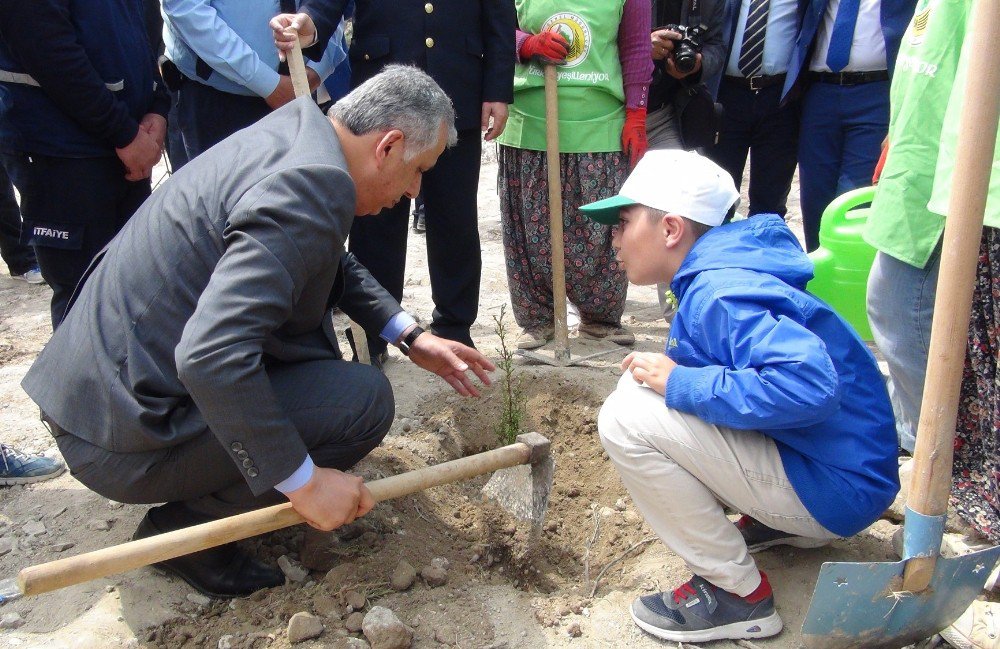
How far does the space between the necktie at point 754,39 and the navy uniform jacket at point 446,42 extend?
1206mm

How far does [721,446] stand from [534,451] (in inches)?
29.2

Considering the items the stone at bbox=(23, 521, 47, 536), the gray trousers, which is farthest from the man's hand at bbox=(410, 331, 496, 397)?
the stone at bbox=(23, 521, 47, 536)

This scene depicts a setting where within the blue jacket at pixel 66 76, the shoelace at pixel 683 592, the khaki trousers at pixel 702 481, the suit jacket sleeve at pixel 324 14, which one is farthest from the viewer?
the suit jacket sleeve at pixel 324 14

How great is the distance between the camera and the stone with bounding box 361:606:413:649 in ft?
7.54

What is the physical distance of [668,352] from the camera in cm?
242

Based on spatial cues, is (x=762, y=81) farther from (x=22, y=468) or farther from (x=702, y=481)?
(x=22, y=468)

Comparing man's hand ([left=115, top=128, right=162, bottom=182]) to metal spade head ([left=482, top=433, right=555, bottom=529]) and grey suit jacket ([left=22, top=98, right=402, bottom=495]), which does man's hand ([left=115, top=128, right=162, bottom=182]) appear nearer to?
grey suit jacket ([left=22, top=98, right=402, bottom=495])

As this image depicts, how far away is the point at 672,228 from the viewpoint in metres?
2.43

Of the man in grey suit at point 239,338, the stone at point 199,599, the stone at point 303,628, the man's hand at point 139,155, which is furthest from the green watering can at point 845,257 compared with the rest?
the man's hand at point 139,155

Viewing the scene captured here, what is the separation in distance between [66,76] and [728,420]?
8.66ft

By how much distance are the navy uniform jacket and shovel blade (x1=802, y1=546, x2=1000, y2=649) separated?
102 inches

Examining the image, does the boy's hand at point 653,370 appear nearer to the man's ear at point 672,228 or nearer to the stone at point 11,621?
the man's ear at point 672,228

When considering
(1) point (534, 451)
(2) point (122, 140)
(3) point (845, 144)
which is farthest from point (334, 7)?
(3) point (845, 144)

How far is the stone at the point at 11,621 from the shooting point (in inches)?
96.7
